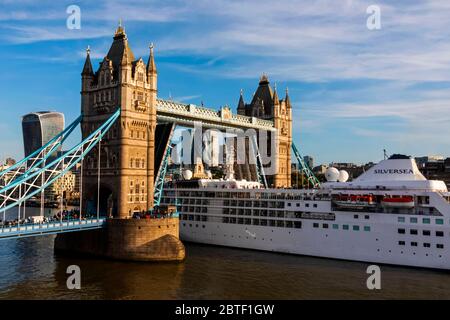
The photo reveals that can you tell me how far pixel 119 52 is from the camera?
63.4m

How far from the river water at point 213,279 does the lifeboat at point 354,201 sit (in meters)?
7.15

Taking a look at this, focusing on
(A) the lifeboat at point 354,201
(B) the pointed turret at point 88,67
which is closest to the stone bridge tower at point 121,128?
(B) the pointed turret at point 88,67

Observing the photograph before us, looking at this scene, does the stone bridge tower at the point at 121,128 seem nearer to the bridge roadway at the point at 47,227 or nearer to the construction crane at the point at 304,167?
the bridge roadway at the point at 47,227

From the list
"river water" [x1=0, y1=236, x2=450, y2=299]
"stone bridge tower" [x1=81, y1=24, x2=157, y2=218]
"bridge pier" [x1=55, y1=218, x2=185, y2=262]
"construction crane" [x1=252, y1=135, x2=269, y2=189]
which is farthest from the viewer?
"construction crane" [x1=252, y1=135, x2=269, y2=189]

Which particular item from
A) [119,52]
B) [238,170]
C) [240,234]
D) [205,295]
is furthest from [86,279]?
[238,170]

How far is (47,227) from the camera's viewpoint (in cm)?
4750

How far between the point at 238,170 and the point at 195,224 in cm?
2687

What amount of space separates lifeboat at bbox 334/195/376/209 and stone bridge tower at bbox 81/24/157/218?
27.4 meters

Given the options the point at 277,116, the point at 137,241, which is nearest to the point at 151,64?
the point at 137,241

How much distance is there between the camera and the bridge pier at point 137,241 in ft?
174

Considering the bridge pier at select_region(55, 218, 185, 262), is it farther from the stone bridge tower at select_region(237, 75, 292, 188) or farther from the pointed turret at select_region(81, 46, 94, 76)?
the stone bridge tower at select_region(237, 75, 292, 188)

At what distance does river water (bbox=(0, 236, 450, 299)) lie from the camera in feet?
129

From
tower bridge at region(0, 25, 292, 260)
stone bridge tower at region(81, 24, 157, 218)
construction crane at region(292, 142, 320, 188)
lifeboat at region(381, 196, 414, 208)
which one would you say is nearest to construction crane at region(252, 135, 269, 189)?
construction crane at region(292, 142, 320, 188)
